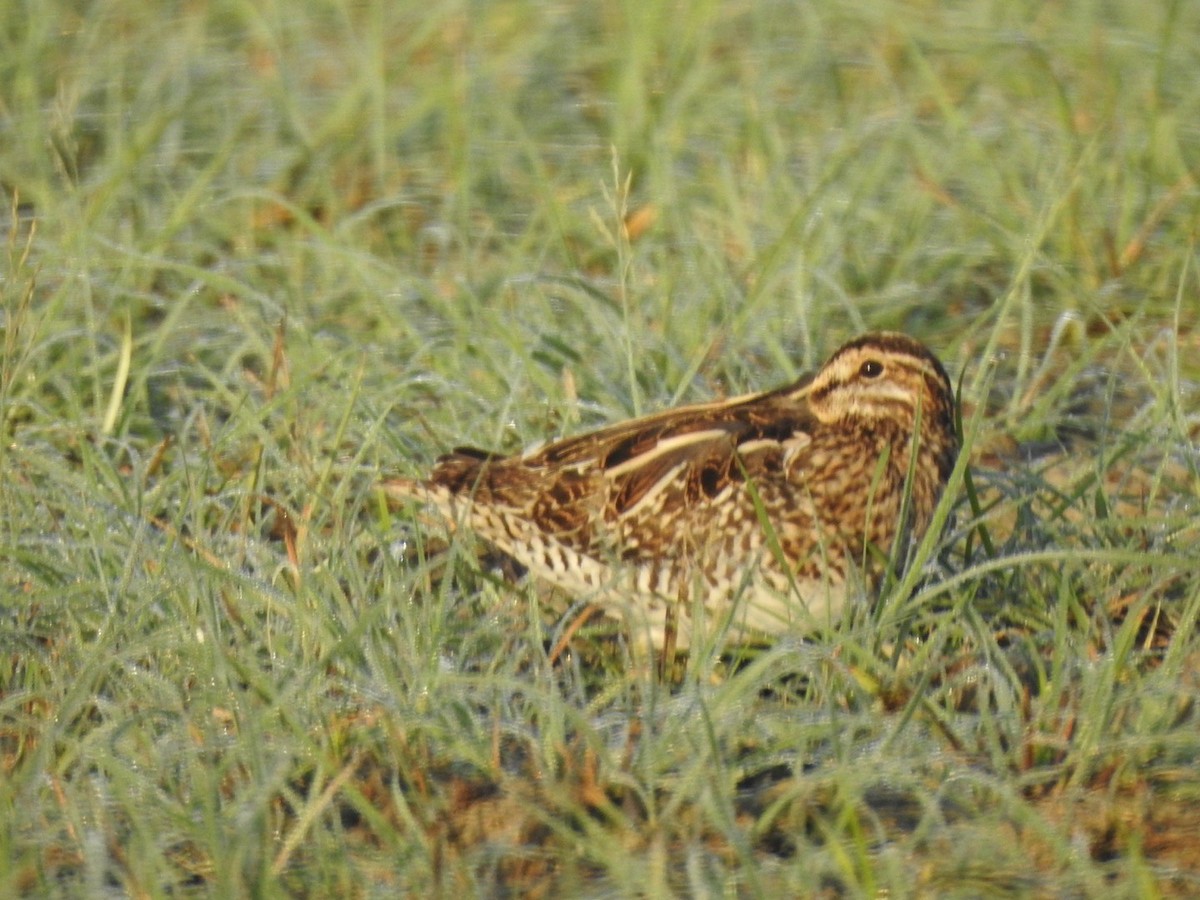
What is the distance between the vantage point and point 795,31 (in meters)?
7.15

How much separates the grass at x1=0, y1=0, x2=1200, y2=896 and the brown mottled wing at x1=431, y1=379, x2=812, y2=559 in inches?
8.2

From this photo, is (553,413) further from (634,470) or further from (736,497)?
(736,497)

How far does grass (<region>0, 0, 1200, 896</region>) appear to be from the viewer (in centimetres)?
327

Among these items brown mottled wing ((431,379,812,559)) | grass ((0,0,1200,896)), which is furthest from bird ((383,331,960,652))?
A: grass ((0,0,1200,896))

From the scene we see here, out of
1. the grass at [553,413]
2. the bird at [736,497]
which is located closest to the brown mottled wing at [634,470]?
the bird at [736,497]

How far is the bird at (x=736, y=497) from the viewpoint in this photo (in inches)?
154

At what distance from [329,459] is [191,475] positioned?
302mm

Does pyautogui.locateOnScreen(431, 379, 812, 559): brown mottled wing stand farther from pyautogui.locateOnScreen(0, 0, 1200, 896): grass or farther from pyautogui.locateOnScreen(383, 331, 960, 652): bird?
pyautogui.locateOnScreen(0, 0, 1200, 896): grass

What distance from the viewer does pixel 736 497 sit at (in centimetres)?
406

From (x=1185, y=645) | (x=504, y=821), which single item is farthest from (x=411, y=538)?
(x=1185, y=645)

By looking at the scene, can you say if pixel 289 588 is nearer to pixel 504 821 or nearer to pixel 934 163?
pixel 504 821

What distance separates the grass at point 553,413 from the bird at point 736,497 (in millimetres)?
125

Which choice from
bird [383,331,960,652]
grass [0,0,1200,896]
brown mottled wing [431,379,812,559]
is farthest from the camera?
brown mottled wing [431,379,812,559]

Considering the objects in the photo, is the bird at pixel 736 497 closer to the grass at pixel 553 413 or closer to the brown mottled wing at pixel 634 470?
the brown mottled wing at pixel 634 470
